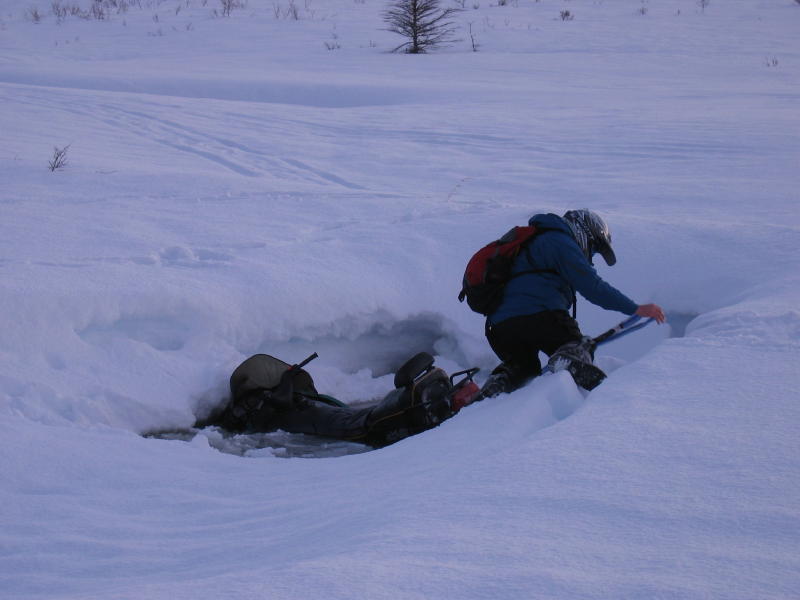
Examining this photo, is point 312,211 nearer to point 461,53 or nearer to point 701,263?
point 701,263

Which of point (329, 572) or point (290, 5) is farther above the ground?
point (290, 5)

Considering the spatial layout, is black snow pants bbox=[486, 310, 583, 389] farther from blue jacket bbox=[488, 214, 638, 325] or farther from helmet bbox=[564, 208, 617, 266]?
helmet bbox=[564, 208, 617, 266]

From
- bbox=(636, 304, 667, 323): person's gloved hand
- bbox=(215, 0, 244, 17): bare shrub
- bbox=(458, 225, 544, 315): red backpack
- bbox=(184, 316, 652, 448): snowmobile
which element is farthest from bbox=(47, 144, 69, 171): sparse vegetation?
bbox=(215, 0, 244, 17): bare shrub

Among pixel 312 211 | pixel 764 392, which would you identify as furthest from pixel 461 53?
pixel 764 392

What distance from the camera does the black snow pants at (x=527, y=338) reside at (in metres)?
4.62

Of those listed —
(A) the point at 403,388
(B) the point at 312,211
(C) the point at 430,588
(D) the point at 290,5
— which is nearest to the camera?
(C) the point at 430,588

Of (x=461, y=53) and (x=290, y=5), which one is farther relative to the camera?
(x=290, y=5)

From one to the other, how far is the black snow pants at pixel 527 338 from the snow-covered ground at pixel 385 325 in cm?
44

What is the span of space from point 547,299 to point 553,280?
11cm

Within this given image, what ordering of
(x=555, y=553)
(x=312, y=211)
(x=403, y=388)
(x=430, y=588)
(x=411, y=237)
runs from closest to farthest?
1. (x=430, y=588)
2. (x=555, y=553)
3. (x=403, y=388)
4. (x=411, y=237)
5. (x=312, y=211)

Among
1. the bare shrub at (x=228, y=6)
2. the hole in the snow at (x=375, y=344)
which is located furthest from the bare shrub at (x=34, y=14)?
the hole in the snow at (x=375, y=344)

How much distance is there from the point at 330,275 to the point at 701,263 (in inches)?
108

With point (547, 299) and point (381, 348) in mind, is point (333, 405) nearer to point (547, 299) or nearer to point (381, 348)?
point (381, 348)

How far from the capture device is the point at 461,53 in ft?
53.7
